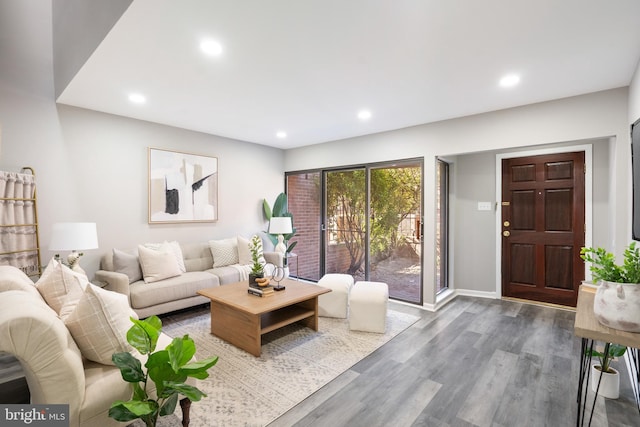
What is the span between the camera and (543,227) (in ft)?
13.0

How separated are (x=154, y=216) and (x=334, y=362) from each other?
3.09 metres

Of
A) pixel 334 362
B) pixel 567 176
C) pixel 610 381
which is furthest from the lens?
pixel 567 176

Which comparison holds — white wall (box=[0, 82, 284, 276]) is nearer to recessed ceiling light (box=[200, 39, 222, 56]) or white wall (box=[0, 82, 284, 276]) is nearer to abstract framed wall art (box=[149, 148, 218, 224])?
abstract framed wall art (box=[149, 148, 218, 224])

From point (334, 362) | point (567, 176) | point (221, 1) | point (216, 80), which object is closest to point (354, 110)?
point (216, 80)

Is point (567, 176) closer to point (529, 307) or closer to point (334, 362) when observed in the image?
point (529, 307)

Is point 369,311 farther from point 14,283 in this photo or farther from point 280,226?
point 14,283

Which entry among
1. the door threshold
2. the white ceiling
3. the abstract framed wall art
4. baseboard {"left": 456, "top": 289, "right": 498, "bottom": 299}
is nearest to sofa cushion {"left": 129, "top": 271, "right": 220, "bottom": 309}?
the abstract framed wall art

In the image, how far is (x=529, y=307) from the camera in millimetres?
3924

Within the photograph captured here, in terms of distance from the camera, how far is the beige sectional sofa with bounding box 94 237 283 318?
317cm

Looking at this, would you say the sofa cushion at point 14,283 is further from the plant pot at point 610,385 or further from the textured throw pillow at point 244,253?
the plant pot at point 610,385

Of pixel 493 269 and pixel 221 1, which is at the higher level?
pixel 221 1

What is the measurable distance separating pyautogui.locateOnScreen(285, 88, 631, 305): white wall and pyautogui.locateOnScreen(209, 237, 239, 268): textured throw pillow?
2.15 m

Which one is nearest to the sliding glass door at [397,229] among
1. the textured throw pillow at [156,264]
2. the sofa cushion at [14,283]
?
the textured throw pillow at [156,264]

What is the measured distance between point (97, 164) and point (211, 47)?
2499mm
